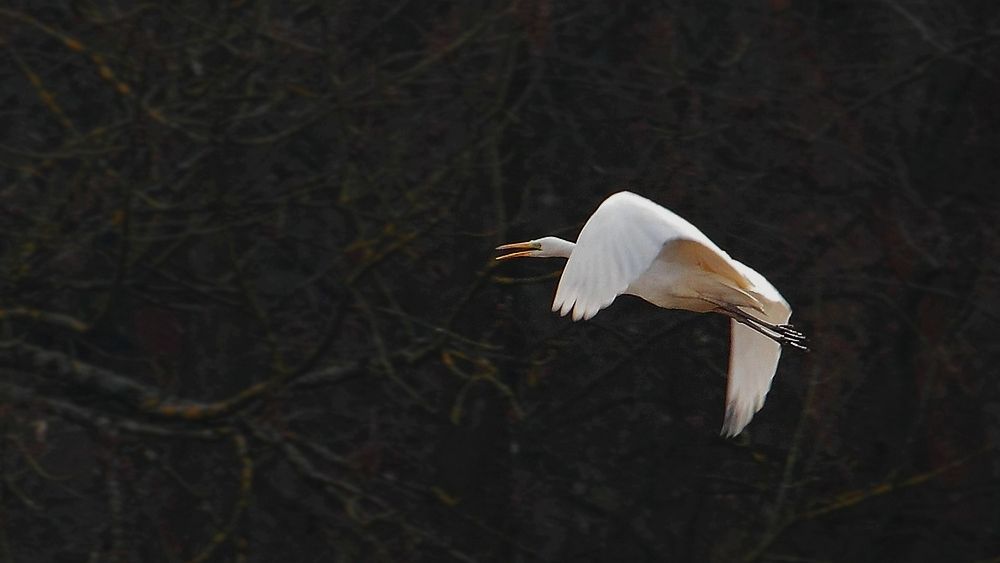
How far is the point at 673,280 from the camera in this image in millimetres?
6691

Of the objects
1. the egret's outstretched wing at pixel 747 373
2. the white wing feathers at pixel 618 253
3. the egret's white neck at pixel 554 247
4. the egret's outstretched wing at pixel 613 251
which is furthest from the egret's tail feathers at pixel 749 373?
the egret's outstretched wing at pixel 613 251

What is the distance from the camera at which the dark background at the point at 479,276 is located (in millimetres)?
8320

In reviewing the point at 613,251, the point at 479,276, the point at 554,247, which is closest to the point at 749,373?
the point at 554,247

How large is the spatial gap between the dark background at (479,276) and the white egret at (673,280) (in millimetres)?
1212

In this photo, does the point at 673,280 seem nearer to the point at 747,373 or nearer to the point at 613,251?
the point at 747,373

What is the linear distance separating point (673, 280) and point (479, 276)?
1.46m

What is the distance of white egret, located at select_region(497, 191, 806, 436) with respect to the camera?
224 inches

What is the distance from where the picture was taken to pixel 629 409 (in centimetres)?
1014

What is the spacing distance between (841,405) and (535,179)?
1.75 meters

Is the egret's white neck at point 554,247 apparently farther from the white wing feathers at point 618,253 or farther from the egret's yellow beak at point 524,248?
the white wing feathers at point 618,253

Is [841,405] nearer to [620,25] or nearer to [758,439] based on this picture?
[758,439]

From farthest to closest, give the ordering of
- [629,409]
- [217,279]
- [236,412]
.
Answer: [629,409]
[217,279]
[236,412]

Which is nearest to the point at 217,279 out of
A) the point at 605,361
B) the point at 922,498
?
the point at 605,361

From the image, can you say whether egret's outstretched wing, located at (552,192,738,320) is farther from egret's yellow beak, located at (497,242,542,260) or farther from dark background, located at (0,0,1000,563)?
dark background, located at (0,0,1000,563)
